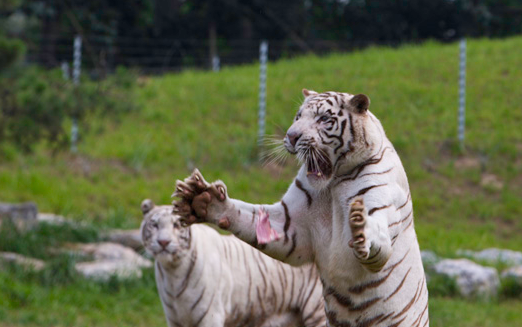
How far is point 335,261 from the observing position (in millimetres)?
2637

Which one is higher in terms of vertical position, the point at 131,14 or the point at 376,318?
the point at 131,14

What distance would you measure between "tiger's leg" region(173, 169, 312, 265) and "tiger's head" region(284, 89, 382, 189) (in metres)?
0.21

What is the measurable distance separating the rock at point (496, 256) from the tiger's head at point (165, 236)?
4413 mm

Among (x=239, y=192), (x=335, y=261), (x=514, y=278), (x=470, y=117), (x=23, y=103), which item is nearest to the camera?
(x=335, y=261)

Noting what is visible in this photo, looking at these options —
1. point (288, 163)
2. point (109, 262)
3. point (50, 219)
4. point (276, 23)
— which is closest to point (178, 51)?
point (276, 23)

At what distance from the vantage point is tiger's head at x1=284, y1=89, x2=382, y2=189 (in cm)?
262

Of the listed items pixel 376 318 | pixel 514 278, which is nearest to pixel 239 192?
pixel 514 278

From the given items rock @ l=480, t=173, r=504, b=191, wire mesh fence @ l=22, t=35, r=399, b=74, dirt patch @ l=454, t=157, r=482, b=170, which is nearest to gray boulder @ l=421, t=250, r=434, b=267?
rock @ l=480, t=173, r=504, b=191

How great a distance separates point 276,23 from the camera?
22297 millimetres

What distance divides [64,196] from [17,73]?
10.8ft

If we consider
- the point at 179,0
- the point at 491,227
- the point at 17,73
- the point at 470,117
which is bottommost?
the point at 491,227

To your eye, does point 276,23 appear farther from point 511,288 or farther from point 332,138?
point 332,138

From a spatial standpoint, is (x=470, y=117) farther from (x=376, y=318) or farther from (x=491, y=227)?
(x=376, y=318)

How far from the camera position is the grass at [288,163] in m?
6.63
